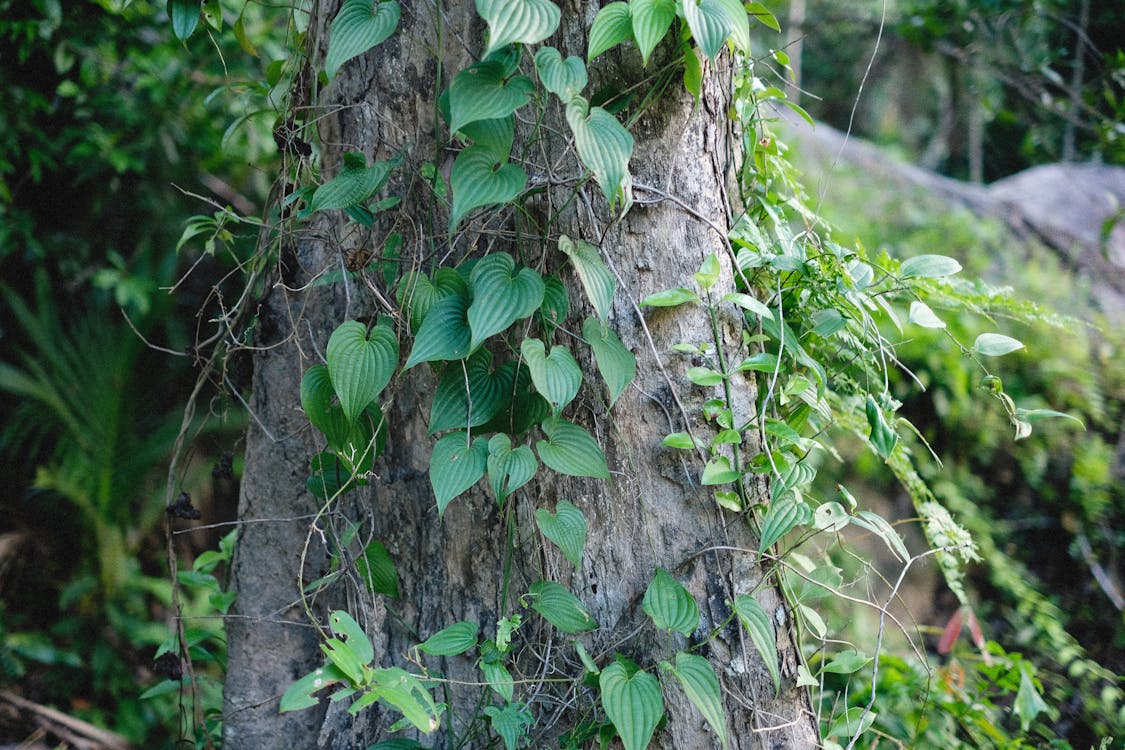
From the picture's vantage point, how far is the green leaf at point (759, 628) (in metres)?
1.20

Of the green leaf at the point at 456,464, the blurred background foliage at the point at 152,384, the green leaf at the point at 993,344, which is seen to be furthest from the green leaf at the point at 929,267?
the blurred background foliage at the point at 152,384

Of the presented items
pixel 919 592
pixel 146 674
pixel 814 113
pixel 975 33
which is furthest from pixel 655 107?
pixel 814 113

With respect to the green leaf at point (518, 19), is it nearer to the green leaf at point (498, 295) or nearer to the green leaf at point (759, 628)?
the green leaf at point (498, 295)

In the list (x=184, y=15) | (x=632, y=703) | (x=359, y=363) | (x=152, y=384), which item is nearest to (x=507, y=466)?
(x=359, y=363)

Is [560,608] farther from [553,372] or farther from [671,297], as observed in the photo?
[671,297]

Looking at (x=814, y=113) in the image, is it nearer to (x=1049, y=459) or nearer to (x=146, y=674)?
(x=1049, y=459)

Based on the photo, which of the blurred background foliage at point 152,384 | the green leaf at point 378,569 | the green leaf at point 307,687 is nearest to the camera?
the green leaf at point 307,687

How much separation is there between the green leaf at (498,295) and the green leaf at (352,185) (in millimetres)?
257

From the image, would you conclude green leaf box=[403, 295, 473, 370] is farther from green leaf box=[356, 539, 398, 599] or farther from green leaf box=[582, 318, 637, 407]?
green leaf box=[356, 539, 398, 599]

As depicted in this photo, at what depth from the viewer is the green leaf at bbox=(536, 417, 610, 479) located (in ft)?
3.94

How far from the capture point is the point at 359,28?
1.20m

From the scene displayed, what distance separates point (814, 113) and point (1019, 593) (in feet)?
25.4

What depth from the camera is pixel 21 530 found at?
313cm

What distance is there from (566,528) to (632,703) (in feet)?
0.94
